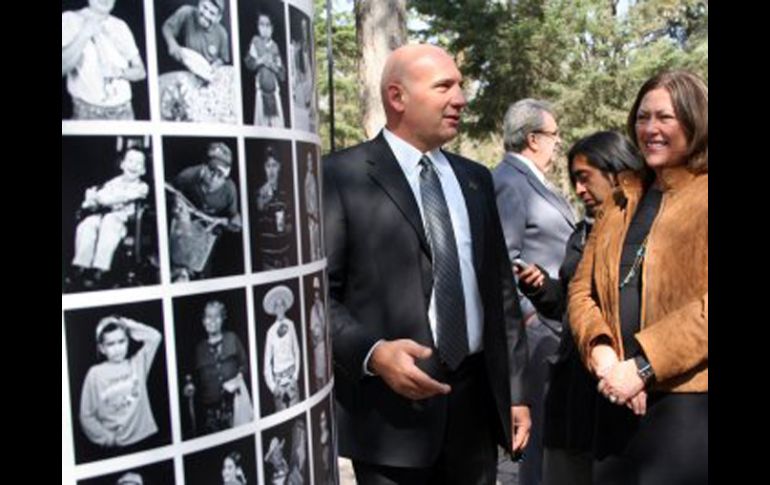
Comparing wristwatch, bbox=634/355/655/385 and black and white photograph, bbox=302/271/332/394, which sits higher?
black and white photograph, bbox=302/271/332/394

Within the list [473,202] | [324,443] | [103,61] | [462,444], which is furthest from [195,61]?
[462,444]

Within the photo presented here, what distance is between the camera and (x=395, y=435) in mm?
2518

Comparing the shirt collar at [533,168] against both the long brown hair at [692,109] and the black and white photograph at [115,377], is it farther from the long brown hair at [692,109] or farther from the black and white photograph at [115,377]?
the black and white photograph at [115,377]

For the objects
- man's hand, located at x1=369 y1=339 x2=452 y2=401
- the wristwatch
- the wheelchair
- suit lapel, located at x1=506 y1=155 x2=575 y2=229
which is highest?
suit lapel, located at x1=506 y1=155 x2=575 y2=229

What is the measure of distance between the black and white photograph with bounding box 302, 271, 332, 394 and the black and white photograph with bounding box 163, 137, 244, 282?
0.19 metres

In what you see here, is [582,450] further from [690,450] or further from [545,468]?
[690,450]

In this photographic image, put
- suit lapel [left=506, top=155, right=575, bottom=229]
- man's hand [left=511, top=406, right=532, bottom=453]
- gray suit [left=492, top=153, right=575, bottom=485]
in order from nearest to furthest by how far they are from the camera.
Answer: man's hand [left=511, top=406, right=532, bottom=453] < gray suit [left=492, top=153, right=575, bottom=485] < suit lapel [left=506, top=155, right=575, bottom=229]

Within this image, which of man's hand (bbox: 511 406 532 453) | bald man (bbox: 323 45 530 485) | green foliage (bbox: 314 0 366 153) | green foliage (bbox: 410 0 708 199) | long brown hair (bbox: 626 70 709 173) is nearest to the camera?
bald man (bbox: 323 45 530 485)

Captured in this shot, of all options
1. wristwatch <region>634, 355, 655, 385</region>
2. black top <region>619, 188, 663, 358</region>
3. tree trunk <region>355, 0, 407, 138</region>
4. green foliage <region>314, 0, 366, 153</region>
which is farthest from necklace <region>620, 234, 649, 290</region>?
green foliage <region>314, 0, 366, 153</region>

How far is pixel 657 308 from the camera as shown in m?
2.61

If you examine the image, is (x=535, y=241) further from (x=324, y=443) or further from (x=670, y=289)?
(x=324, y=443)

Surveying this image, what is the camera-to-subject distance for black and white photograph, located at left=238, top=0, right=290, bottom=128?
3.73 feet

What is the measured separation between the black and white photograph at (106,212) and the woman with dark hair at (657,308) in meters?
1.90

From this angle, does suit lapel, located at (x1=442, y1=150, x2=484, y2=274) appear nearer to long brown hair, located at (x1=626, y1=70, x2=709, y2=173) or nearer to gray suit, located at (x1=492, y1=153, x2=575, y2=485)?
long brown hair, located at (x1=626, y1=70, x2=709, y2=173)
